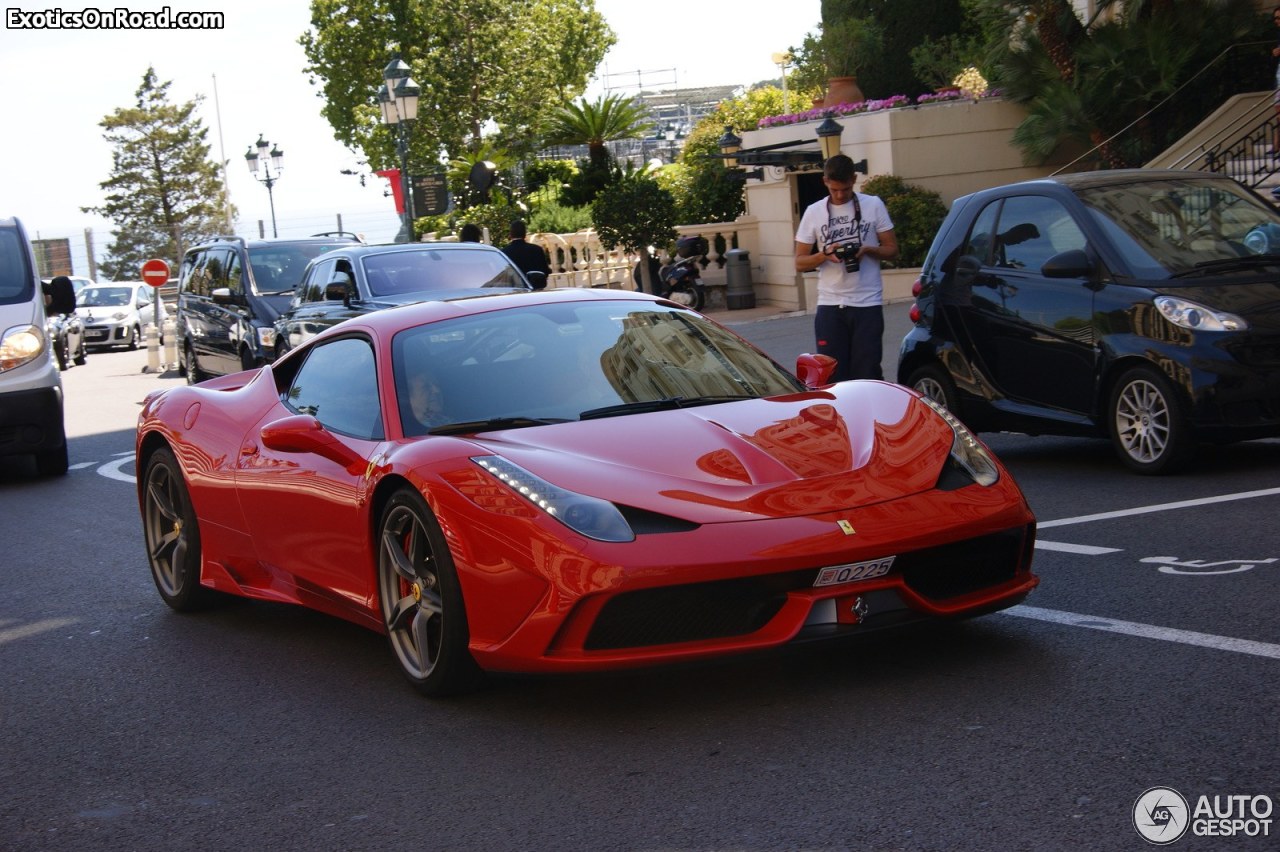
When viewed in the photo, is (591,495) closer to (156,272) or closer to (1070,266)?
(1070,266)

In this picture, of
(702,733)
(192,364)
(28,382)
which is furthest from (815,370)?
(192,364)

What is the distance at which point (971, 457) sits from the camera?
5.32 meters

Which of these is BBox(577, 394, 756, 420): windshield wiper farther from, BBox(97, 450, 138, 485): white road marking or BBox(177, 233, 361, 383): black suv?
BBox(177, 233, 361, 383): black suv

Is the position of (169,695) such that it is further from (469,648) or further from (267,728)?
(469,648)

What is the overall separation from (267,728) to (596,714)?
1093mm

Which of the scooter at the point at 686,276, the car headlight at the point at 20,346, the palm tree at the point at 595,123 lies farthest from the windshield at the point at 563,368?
the palm tree at the point at 595,123

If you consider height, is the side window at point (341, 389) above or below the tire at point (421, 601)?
above

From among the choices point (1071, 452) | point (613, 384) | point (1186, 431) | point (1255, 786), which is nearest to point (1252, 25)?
point (1071, 452)

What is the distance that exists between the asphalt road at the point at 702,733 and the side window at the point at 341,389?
0.88 metres

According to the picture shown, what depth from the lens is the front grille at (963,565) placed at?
4840 millimetres

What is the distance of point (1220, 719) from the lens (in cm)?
430

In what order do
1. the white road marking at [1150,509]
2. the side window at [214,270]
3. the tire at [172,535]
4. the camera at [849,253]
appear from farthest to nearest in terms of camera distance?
1. the side window at [214,270]
2. the camera at [849,253]
3. the white road marking at [1150,509]
4. the tire at [172,535]

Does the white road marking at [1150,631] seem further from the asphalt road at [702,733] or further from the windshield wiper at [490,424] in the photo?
the windshield wiper at [490,424]

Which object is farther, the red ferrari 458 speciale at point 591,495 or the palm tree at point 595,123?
the palm tree at point 595,123
